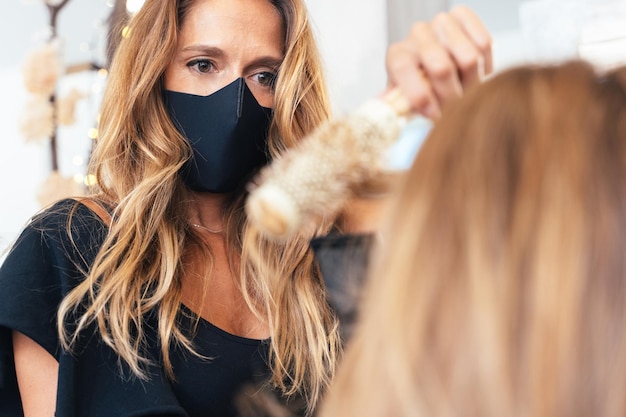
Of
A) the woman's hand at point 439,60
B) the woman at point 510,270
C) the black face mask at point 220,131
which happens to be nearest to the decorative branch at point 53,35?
the black face mask at point 220,131

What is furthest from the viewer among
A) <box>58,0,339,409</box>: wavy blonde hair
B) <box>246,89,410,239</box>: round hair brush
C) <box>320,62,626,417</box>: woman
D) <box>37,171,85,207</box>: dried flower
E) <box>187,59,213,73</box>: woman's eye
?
<box>37,171,85,207</box>: dried flower

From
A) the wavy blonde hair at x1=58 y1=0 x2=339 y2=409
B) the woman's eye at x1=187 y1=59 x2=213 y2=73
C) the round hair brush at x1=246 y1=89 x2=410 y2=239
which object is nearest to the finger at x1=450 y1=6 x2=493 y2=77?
the round hair brush at x1=246 y1=89 x2=410 y2=239

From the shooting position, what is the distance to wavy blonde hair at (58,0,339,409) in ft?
4.66

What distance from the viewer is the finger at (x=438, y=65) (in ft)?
2.83

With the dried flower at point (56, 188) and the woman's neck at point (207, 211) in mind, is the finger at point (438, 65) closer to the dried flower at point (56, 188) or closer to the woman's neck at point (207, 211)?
the woman's neck at point (207, 211)

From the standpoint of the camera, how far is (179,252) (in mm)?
1544

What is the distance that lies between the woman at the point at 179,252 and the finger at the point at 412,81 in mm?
631

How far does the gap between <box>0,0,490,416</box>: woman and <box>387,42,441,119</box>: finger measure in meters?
0.63

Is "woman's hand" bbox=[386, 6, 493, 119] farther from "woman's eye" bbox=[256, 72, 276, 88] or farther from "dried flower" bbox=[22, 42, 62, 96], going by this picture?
"dried flower" bbox=[22, 42, 62, 96]

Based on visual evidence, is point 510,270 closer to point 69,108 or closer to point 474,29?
point 474,29

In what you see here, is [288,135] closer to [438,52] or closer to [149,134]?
[149,134]

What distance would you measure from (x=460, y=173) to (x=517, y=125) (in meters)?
0.06

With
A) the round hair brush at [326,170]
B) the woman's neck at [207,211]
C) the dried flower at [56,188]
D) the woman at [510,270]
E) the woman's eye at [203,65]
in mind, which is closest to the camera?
the woman at [510,270]

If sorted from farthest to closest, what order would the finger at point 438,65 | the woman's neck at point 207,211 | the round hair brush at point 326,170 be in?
1. the woman's neck at point 207,211
2. the finger at point 438,65
3. the round hair brush at point 326,170
